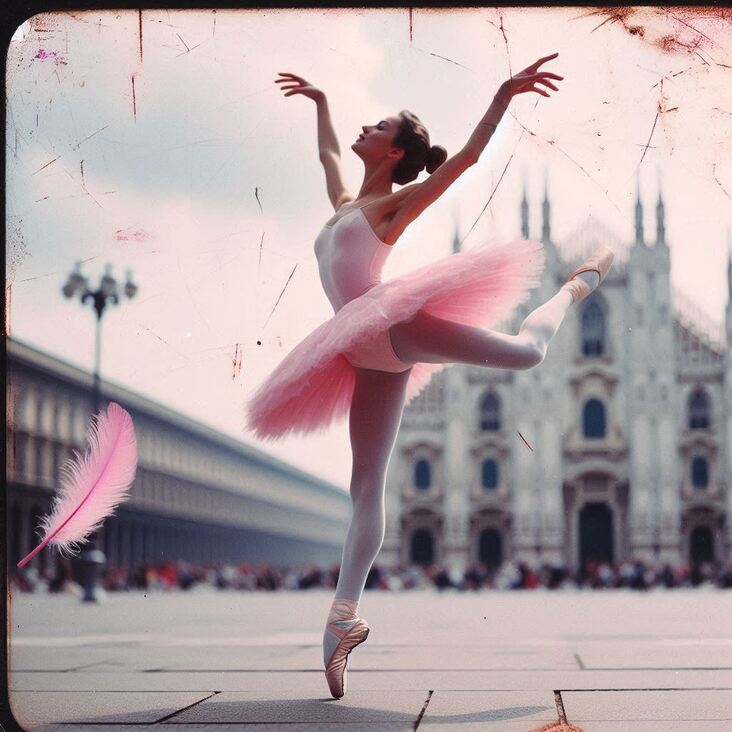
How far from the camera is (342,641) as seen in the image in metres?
3.02

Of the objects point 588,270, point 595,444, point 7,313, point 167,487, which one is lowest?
point 7,313

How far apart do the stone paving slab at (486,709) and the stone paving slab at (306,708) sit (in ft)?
0.18

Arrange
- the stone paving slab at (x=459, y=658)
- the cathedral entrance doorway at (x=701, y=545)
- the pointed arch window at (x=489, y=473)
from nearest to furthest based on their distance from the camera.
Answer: the stone paving slab at (x=459, y=658)
the cathedral entrance doorway at (x=701, y=545)
the pointed arch window at (x=489, y=473)

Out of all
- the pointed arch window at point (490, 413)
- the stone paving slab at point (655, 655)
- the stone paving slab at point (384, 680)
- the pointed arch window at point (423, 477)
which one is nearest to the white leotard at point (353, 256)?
the stone paving slab at point (384, 680)

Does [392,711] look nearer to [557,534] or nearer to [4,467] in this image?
[4,467]

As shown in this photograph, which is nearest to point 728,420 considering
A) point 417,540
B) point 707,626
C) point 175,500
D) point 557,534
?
point 557,534

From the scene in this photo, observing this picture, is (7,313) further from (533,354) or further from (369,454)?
(533,354)

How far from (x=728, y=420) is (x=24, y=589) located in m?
23.3

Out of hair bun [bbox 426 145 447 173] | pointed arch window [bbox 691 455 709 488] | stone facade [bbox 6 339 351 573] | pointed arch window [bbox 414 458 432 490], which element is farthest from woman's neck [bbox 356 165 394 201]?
pointed arch window [bbox 414 458 432 490]

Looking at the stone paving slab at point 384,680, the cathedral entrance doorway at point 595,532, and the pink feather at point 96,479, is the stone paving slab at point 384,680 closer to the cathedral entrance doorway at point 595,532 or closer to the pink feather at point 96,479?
the pink feather at point 96,479

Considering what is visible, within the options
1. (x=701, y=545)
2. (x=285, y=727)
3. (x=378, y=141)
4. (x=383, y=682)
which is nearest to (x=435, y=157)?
(x=378, y=141)

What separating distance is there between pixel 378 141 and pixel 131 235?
0.69 m

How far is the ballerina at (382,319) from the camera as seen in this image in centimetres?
297

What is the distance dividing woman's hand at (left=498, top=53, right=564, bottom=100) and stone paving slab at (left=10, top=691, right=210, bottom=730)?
167 cm
